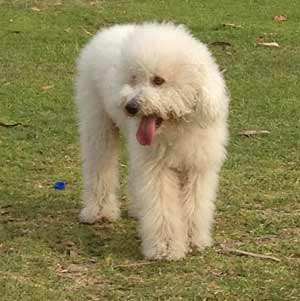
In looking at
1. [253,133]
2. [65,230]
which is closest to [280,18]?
[253,133]

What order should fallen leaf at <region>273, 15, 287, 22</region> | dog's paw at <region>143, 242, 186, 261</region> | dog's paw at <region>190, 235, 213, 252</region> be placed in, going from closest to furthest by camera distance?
dog's paw at <region>143, 242, 186, 261</region>, dog's paw at <region>190, 235, 213, 252</region>, fallen leaf at <region>273, 15, 287, 22</region>

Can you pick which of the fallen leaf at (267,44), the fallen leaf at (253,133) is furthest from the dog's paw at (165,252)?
the fallen leaf at (267,44)

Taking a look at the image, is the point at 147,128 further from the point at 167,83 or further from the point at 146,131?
the point at 167,83

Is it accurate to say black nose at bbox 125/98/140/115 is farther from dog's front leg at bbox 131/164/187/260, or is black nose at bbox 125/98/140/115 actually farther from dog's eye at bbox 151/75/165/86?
dog's front leg at bbox 131/164/187/260

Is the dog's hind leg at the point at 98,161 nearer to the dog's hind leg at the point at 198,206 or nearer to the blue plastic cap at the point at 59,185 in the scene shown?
the blue plastic cap at the point at 59,185

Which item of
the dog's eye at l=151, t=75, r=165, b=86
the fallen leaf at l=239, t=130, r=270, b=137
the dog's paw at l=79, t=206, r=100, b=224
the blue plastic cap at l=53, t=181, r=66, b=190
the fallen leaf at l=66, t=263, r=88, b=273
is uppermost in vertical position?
the dog's eye at l=151, t=75, r=165, b=86

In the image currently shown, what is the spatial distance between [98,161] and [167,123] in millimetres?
1045

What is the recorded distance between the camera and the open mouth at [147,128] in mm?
4621

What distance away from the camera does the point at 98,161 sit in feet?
18.5

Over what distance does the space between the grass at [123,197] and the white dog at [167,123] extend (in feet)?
0.60

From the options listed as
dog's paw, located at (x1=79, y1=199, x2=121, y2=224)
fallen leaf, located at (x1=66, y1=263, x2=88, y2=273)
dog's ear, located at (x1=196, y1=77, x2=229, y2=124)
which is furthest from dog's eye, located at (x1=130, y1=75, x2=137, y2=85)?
dog's paw, located at (x1=79, y1=199, x2=121, y2=224)

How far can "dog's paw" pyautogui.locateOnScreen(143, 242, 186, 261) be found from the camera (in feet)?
15.8

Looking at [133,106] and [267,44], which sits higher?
[133,106]

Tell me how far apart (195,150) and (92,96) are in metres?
1.06
